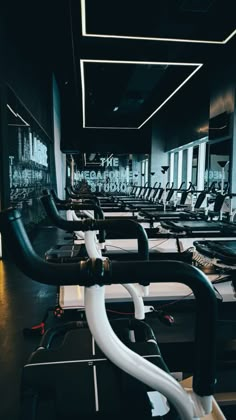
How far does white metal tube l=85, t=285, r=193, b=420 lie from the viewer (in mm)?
850

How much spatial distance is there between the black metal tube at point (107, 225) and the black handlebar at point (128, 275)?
546 millimetres

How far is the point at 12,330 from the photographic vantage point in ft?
9.27

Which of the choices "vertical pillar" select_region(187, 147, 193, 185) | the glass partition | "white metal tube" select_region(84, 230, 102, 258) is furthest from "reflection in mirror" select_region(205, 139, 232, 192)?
"white metal tube" select_region(84, 230, 102, 258)

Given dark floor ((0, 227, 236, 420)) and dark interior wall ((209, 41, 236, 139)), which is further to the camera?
dark interior wall ((209, 41, 236, 139))

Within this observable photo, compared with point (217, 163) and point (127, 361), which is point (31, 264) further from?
point (217, 163)

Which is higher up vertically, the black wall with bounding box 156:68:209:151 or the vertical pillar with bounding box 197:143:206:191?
the black wall with bounding box 156:68:209:151

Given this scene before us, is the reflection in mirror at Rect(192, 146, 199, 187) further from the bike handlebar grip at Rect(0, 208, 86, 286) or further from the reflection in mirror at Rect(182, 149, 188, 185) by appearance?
the bike handlebar grip at Rect(0, 208, 86, 286)

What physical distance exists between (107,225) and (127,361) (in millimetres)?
684

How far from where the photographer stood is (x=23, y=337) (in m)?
2.68

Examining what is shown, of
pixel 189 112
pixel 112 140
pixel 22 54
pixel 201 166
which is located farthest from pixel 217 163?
pixel 112 140

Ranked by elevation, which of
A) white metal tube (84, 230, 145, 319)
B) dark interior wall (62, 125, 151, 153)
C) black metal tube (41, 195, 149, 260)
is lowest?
white metal tube (84, 230, 145, 319)

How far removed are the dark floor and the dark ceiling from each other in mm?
3663

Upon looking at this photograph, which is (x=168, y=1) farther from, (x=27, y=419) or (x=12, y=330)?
(x=27, y=419)

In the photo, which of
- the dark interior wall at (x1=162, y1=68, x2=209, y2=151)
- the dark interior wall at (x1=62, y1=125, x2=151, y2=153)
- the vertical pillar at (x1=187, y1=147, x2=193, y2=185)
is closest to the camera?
the dark interior wall at (x1=162, y1=68, x2=209, y2=151)
